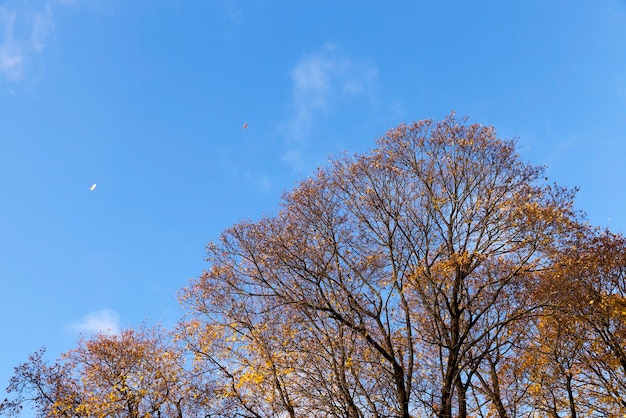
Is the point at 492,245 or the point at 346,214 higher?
the point at 346,214

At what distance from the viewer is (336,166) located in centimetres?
1673

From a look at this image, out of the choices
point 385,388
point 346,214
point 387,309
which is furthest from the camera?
point 346,214

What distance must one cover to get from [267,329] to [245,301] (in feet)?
4.13

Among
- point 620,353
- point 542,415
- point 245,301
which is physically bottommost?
point 542,415

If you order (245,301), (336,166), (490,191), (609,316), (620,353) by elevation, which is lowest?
(620,353)

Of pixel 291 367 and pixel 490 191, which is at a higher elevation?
pixel 490 191

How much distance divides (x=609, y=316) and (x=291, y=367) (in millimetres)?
9203

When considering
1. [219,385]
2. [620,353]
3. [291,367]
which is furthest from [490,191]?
[219,385]

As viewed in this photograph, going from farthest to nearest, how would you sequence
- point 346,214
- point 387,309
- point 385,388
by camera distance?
point 346,214 < point 387,309 < point 385,388

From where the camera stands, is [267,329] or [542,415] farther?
[542,415]

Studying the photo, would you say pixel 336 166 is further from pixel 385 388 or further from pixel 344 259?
pixel 385 388

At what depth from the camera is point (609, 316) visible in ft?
49.0

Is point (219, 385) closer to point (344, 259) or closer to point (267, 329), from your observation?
point (267, 329)

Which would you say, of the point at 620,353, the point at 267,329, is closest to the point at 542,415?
the point at 620,353
